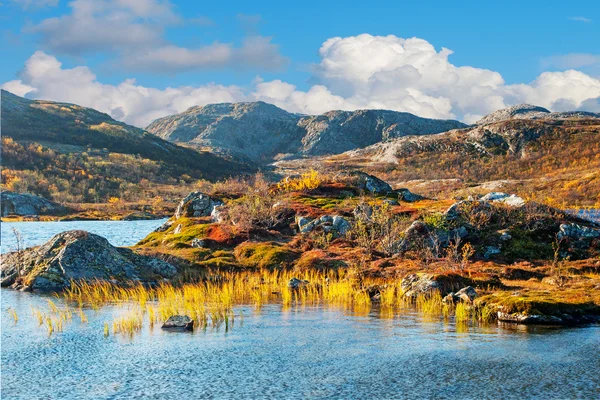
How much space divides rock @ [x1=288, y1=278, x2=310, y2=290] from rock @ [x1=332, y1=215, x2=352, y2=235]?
1397cm

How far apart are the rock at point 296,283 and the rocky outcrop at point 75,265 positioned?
34.4 feet

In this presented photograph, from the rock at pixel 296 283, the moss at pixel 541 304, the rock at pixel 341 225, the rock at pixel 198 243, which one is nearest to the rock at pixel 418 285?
the moss at pixel 541 304

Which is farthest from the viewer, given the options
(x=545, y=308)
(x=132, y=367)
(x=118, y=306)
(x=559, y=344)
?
(x=118, y=306)

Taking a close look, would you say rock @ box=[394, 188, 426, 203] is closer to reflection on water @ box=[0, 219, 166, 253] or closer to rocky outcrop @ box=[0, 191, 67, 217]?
reflection on water @ box=[0, 219, 166, 253]

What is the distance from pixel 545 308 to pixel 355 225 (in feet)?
89.5

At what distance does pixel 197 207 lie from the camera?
69.9 m

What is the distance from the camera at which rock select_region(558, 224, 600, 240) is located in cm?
4947

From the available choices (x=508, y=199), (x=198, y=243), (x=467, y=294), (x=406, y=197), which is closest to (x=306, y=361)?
(x=467, y=294)

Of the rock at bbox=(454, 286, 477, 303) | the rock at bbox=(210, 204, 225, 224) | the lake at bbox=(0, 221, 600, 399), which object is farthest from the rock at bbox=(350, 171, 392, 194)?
the lake at bbox=(0, 221, 600, 399)

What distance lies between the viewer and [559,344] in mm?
22953

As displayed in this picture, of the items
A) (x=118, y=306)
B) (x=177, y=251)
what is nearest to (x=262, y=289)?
(x=118, y=306)

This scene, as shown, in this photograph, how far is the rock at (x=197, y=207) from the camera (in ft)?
228

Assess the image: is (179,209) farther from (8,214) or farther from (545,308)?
(8,214)

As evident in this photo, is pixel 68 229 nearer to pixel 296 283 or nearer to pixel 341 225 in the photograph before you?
pixel 341 225
